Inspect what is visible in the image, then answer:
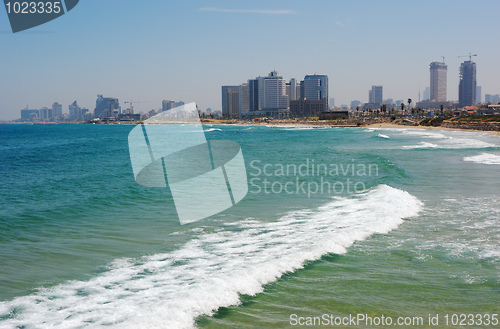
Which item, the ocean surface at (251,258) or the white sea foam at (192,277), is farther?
the ocean surface at (251,258)

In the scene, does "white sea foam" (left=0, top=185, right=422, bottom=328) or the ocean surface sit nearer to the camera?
"white sea foam" (left=0, top=185, right=422, bottom=328)

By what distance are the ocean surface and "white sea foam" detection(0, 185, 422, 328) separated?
0.03m

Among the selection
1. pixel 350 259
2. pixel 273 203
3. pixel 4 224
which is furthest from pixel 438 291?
pixel 4 224

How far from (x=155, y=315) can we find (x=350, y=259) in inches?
184

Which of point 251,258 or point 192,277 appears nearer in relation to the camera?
point 192,277

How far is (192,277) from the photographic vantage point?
8.50 metres

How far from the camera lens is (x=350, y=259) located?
9547 millimetres

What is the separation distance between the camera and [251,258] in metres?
9.66

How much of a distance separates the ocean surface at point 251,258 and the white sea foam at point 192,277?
1.2 inches

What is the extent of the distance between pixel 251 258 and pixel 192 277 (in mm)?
1647

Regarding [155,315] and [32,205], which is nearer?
[155,315]

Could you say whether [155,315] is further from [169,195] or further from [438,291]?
[169,195]

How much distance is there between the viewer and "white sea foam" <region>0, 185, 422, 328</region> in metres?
6.79

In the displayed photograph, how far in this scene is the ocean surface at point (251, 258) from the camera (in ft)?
22.9
